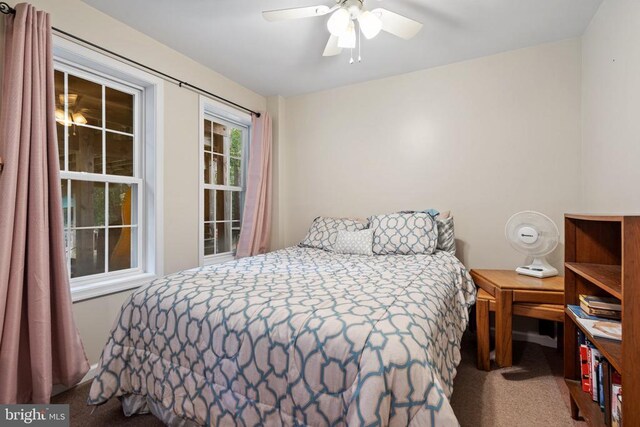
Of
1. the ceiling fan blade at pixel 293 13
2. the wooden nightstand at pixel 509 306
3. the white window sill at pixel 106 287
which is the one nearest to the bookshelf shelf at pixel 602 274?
the wooden nightstand at pixel 509 306

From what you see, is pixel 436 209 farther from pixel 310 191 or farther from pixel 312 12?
pixel 312 12

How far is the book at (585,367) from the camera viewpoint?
4.76ft

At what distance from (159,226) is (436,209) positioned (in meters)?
2.40

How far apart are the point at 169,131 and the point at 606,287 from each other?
9.46ft

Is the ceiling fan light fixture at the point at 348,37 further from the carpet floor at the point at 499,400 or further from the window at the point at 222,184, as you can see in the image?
the carpet floor at the point at 499,400

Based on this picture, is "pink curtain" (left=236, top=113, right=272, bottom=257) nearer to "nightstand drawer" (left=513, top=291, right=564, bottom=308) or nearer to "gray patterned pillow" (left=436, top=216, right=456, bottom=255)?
"gray patterned pillow" (left=436, top=216, right=456, bottom=255)

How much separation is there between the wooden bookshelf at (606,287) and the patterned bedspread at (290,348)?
0.55 m

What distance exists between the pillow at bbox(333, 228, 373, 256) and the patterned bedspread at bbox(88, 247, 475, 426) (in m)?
0.72

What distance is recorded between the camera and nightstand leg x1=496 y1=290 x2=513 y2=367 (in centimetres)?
194

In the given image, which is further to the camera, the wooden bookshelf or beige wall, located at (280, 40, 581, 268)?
beige wall, located at (280, 40, 581, 268)

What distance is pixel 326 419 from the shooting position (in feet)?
3.24

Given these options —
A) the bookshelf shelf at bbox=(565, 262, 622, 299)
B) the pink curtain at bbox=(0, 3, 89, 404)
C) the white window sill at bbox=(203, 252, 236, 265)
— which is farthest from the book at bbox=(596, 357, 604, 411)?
the white window sill at bbox=(203, 252, 236, 265)

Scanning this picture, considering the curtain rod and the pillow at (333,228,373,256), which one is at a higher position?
the curtain rod

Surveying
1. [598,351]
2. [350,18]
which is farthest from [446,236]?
[350,18]
